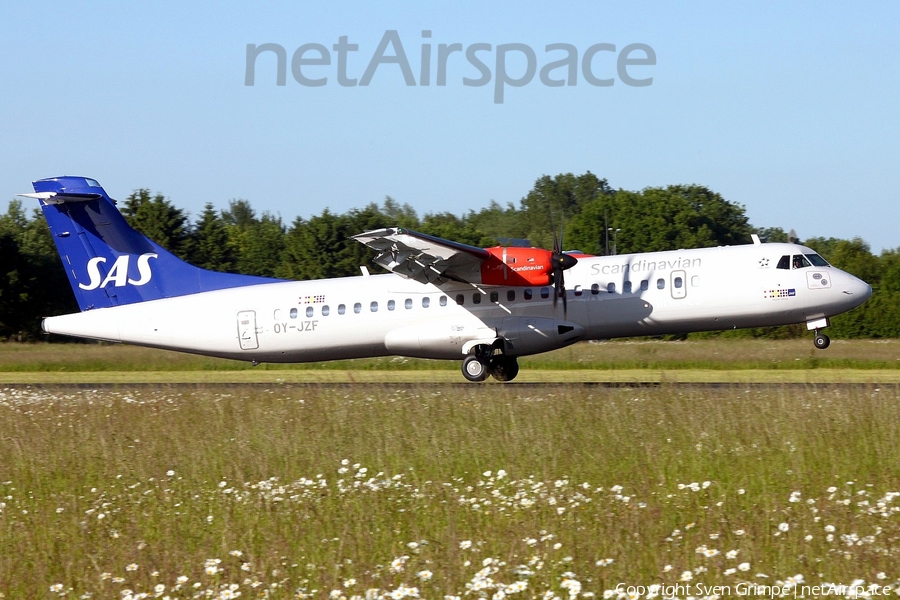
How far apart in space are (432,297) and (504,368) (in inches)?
92.6

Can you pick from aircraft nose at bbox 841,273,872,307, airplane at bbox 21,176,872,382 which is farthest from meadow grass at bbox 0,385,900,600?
aircraft nose at bbox 841,273,872,307

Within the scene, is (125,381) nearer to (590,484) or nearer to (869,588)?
(590,484)

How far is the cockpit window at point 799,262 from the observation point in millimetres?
19225

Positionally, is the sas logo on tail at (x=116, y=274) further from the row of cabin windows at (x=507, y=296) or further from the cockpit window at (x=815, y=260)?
the cockpit window at (x=815, y=260)

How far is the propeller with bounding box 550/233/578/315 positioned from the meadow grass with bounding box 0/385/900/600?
16.4ft

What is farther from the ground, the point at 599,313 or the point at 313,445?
the point at 599,313

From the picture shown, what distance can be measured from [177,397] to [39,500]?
26.8 feet

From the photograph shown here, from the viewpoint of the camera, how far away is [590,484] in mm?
8992

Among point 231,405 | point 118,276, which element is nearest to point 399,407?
point 231,405

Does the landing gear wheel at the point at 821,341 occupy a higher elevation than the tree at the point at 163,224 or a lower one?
lower

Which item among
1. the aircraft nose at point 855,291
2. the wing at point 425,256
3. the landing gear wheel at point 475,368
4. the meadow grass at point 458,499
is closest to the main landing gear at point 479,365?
the landing gear wheel at point 475,368

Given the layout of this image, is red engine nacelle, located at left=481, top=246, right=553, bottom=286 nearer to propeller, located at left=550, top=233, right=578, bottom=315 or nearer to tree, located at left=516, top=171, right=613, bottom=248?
propeller, located at left=550, top=233, right=578, bottom=315

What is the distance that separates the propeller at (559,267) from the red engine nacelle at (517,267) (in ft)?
0.28

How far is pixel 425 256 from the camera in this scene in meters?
19.2
